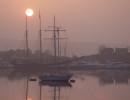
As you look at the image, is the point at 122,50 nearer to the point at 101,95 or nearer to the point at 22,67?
the point at 22,67

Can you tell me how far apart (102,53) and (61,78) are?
99.5 metres

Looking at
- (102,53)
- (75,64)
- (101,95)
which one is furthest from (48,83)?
(102,53)

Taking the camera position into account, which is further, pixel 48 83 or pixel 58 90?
pixel 48 83

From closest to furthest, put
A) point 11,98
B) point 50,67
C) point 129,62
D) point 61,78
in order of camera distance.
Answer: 1. point 11,98
2. point 61,78
3. point 50,67
4. point 129,62

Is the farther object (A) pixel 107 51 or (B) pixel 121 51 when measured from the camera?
(A) pixel 107 51

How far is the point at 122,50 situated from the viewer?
156 meters

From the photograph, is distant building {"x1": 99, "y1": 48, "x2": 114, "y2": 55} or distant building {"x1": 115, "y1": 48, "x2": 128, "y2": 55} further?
distant building {"x1": 99, "y1": 48, "x2": 114, "y2": 55}

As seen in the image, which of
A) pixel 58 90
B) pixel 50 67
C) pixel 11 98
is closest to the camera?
pixel 11 98

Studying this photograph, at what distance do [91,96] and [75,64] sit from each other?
269 ft

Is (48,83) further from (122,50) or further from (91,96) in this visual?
(122,50)

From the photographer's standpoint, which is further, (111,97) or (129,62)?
(129,62)

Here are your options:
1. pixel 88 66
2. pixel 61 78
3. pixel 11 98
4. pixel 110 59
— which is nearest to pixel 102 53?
pixel 110 59

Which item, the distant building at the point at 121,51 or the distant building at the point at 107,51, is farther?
the distant building at the point at 107,51

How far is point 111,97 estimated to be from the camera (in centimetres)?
4469
